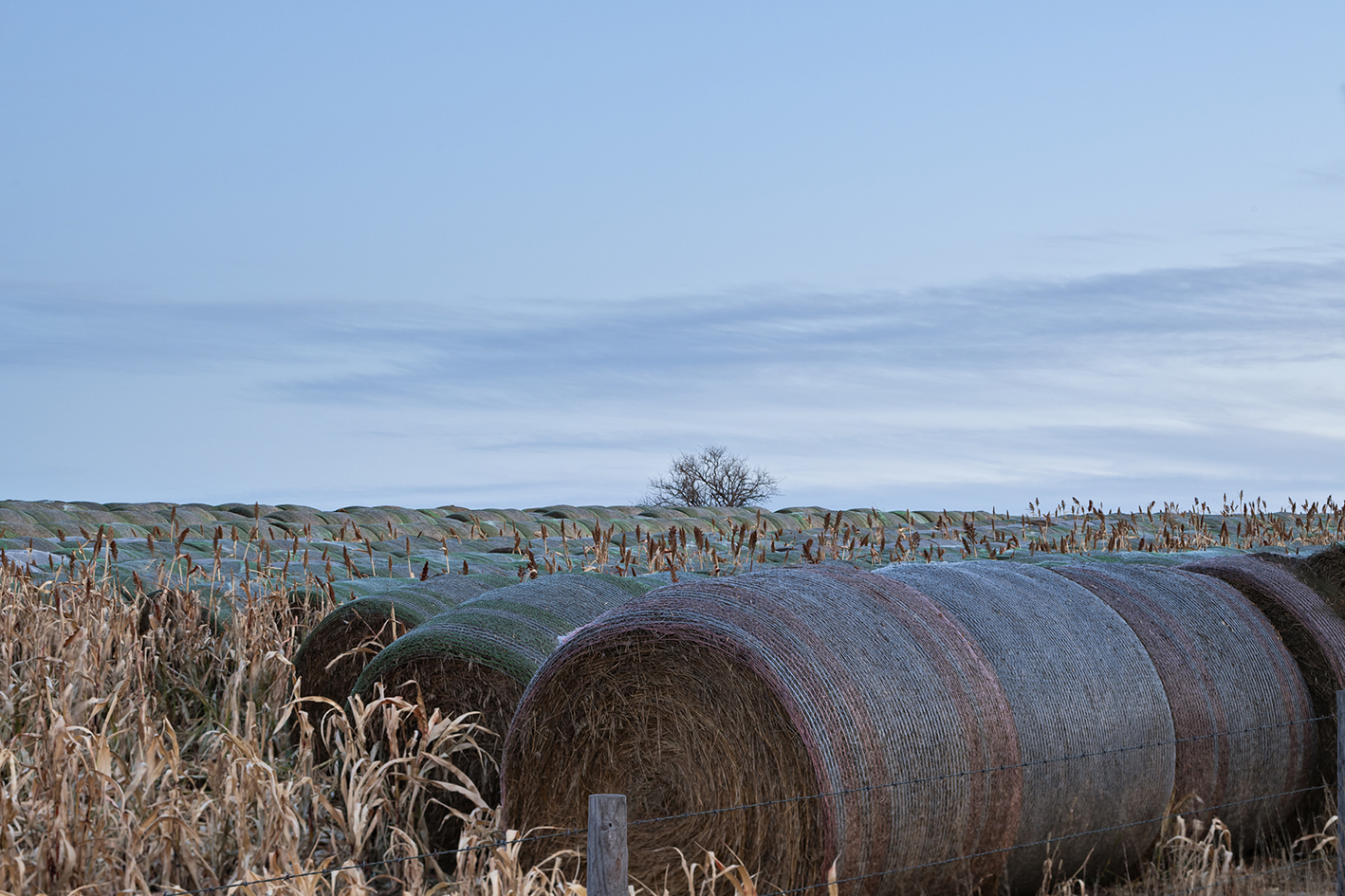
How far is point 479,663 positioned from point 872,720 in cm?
219

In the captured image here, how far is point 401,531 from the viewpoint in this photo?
17.5 meters

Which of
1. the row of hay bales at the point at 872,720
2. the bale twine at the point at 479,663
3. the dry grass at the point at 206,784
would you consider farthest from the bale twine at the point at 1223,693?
the dry grass at the point at 206,784

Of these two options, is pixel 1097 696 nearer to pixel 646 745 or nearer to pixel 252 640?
pixel 646 745

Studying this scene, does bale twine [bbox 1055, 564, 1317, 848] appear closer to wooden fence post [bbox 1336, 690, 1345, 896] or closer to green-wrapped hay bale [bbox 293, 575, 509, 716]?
wooden fence post [bbox 1336, 690, 1345, 896]

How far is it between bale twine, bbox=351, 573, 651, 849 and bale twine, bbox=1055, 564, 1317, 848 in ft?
8.14

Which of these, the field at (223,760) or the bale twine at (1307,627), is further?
the bale twine at (1307,627)

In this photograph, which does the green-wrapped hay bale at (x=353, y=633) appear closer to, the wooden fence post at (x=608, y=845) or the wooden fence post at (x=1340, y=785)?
the wooden fence post at (x=608, y=845)

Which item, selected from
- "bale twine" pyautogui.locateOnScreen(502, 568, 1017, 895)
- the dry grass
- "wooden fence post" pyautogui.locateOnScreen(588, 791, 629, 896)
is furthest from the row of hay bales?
"wooden fence post" pyautogui.locateOnScreen(588, 791, 629, 896)

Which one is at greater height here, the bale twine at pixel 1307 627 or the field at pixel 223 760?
the bale twine at pixel 1307 627

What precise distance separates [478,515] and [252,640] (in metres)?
12.8

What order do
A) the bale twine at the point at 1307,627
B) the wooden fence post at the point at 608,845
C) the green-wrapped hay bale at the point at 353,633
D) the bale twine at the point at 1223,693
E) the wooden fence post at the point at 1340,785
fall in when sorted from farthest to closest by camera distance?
the green-wrapped hay bale at the point at 353,633 < the bale twine at the point at 1307,627 < the bale twine at the point at 1223,693 < the wooden fence post at the point at 1340,785 < the wooden fence post at the point at 608,845

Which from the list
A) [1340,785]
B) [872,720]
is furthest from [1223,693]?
[872,720]

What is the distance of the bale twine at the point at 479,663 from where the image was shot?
608 centimetres

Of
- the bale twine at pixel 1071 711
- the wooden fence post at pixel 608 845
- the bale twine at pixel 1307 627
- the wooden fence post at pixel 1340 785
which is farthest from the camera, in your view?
the bale twine at pixel 1307 627
